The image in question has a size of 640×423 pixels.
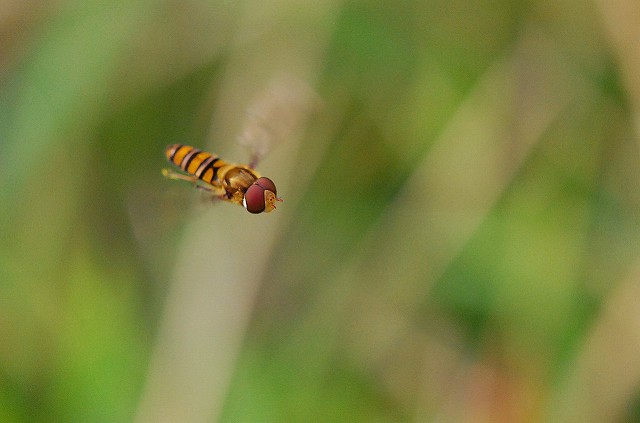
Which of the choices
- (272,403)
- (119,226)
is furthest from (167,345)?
(119,226)

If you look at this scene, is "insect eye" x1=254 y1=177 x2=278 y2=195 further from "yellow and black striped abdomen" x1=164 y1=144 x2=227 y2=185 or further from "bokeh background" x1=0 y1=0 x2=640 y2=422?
"bokeh background" x1=0 y1=0 x2=640 y2=422

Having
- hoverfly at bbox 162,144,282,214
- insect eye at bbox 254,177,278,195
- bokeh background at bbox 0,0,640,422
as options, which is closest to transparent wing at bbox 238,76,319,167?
hoverfly at bbox 162,144,282,214

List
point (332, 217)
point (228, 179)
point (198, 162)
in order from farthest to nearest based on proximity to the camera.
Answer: point (332, 217), point (198, 162), point (228, 179)

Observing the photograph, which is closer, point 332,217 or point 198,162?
point 198,162

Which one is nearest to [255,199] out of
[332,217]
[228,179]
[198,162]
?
[228,179]

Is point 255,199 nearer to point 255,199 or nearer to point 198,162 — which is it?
point 255,199

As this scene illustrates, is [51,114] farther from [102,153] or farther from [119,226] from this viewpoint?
[119,226]
